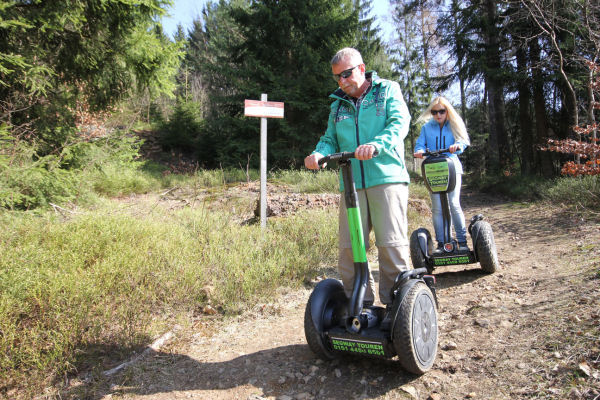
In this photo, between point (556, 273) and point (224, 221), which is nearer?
point (556, 273)

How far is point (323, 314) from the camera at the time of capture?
2.37m

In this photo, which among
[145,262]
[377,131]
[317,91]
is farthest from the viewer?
[317,91]

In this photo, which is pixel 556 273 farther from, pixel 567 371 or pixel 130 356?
pixel 130 356

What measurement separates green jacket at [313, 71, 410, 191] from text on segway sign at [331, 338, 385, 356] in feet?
3.24

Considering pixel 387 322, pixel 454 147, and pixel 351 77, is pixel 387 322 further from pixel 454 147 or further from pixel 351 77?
pixel 454 147

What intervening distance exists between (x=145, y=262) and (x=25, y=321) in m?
1.08

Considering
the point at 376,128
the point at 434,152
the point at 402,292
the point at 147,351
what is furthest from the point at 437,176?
the point at 147,351

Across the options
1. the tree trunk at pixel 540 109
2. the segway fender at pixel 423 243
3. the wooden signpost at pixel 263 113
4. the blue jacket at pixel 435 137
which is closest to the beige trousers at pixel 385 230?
the segway fender at pixel 423 243

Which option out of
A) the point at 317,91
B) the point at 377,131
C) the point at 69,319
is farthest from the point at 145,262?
the point at 317,91

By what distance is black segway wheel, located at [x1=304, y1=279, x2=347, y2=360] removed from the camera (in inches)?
91.2

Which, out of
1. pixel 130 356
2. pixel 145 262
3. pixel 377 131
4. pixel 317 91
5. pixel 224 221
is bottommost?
pixel 130 356

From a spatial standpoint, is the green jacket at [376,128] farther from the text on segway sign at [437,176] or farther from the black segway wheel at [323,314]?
the text on segway sign at [437,176]

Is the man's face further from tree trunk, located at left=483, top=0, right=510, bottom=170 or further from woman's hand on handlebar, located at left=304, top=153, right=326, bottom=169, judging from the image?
tree trunk, located at left=483, top=0, right=510, bottom=170

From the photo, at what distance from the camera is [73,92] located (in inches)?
266
